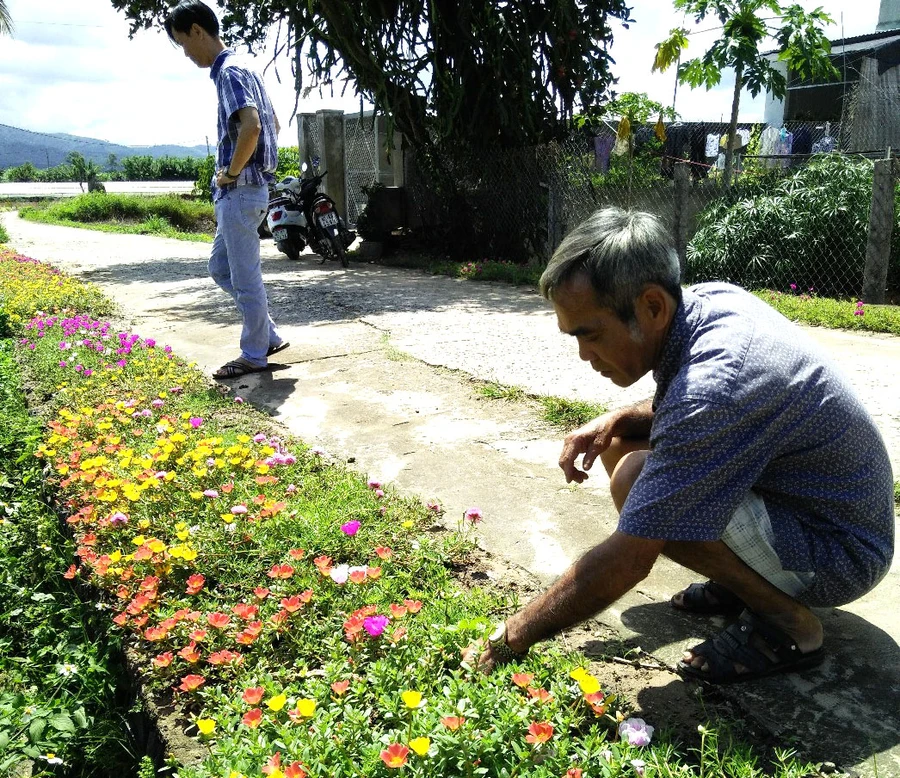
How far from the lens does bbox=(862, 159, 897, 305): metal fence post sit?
21.9ft

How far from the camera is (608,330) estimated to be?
1.92 meters

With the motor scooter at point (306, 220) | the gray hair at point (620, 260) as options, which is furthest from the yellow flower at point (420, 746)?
the motor scooter at point (306, 220)

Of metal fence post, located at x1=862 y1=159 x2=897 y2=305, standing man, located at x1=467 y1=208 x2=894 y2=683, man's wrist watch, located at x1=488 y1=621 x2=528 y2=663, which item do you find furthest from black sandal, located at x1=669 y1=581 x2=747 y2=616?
metal fence post, located at x1=862 y1=159 x2=897 y2=305

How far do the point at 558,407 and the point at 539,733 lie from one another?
8.43ft

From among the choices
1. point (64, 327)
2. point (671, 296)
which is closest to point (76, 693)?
point (671, 296)

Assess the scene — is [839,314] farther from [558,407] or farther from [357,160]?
[357,160]

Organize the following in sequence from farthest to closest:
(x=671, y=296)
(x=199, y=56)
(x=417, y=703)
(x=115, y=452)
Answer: (x=199, y=56), (x=115, y=452), (x=671, y=296), (x=417, y=703)

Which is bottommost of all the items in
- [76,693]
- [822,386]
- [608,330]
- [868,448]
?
[76,693]

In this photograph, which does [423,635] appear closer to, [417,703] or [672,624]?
[417,703]

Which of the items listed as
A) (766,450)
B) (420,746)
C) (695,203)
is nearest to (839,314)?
(695,203)

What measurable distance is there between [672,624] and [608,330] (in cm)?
90

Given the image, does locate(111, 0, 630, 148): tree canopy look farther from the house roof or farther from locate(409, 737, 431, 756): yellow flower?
locate(409, 737, 431, 756): yellow flower

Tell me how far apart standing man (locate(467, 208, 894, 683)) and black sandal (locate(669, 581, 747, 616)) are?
274mm

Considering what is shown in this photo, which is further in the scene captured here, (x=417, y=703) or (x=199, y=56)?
(x=199, y=56)
